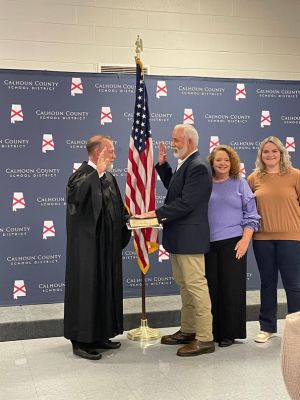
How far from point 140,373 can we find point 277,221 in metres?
1.47

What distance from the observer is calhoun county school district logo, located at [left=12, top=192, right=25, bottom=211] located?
472cm

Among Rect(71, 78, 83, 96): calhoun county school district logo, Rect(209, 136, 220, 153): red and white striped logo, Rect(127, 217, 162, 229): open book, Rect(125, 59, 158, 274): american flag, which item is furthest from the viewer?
Rect(209, 136, 220, 153): red and white striped logo

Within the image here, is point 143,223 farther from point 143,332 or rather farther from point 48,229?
point 48,229

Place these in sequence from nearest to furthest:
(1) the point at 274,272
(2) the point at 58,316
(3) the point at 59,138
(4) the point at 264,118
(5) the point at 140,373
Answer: (5) the point at 140,373 < (1) the point at 274,272 < (2) the point at 58,316 < (3) the point at 59,138 < (4) the point at 264,118

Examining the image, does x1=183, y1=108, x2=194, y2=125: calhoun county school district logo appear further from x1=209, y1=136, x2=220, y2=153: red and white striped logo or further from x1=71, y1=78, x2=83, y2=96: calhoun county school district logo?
x1=71, y1=78, x2=83, y2=96: calhoun county school district logo

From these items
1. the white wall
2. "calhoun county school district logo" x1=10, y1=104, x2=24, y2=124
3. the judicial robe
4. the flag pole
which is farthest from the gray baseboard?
the white wall

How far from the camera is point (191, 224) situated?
3898 millimetres

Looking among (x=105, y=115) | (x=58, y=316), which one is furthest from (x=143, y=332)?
(x=105, y=115)

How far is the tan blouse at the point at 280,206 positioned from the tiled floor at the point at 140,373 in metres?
0.85

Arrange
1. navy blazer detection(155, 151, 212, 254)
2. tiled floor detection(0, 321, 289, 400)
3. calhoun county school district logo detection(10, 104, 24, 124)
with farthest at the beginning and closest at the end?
calhoun county school district logo detection(10, 104, 24, 124), navy blazer detection(155, 151, 212, 254), tiled floor detection(0, 321, 289, 400)

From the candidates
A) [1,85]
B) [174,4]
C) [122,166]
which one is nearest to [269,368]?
[122,166]

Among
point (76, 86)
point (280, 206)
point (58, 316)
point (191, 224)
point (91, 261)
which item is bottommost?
point (58, 316)

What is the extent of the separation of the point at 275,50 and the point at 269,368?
3387 mm

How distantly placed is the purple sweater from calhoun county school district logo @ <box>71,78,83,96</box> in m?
1.58
